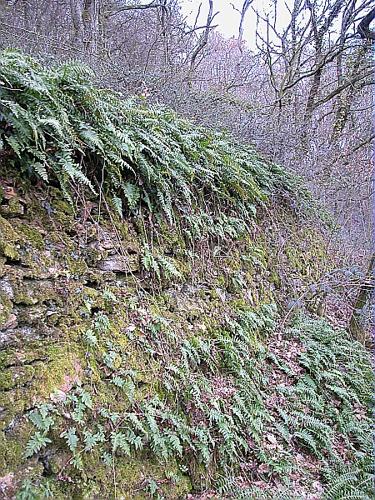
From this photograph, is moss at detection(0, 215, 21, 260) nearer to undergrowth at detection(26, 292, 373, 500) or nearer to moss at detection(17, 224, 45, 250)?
moss at detection(17, 224, 45, 250)

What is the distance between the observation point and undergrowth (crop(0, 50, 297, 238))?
116 inches

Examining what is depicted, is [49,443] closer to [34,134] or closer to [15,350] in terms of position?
[15,350]

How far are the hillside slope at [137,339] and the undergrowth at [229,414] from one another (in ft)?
0.05

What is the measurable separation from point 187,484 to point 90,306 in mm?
1616

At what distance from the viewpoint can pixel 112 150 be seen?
3.60m

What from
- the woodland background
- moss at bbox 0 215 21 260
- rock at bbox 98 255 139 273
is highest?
the woodland background

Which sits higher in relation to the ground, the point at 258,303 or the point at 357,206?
the point at 357,206

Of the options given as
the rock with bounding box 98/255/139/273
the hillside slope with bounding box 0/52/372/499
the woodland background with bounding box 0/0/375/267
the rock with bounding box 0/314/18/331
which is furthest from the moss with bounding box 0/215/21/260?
the woodland background with bounding box 0/0/375/267

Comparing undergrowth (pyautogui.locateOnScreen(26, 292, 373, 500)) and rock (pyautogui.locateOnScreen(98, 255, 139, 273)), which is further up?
rock (pyautogui.locateOnScreen(98, 255, 139, 273))

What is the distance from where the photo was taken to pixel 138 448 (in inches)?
118

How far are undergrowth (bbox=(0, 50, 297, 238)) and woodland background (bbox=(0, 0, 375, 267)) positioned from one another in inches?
111

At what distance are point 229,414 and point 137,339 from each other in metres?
1.21

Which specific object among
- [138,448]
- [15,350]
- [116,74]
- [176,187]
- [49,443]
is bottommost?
[138,448]

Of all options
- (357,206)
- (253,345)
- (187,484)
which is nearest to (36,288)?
(187,484)
